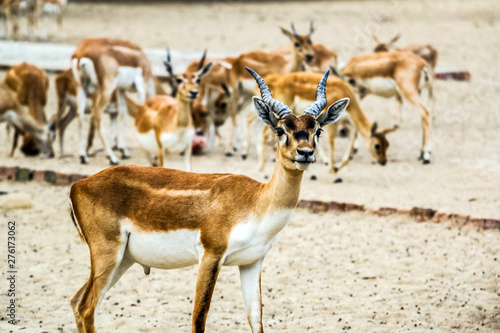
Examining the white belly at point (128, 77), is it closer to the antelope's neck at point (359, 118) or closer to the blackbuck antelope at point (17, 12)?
the antelope's neck at point (359, 118)

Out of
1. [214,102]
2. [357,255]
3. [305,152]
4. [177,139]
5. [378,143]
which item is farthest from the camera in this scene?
[214,102]

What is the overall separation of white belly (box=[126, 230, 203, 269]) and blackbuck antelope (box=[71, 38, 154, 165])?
623 cm

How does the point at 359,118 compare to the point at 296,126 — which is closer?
the point at 296,126

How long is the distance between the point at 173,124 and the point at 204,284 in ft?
16.2

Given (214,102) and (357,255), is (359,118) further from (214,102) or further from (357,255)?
(357,255)

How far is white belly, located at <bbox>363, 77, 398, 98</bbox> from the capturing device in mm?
11727

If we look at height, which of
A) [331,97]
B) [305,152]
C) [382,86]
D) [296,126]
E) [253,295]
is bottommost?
[253,295]

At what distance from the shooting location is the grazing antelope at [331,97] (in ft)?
32.4

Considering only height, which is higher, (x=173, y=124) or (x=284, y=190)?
(x=284, y=190)

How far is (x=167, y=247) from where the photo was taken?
15.0 feet

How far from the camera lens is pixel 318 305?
5.80 metres

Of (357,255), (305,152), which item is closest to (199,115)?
(357,255)

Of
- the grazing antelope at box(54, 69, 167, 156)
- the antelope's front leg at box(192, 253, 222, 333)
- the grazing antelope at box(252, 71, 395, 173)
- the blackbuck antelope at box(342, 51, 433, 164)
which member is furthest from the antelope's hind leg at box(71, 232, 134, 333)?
the blackbuck antelope at box(342, 51, 433, 164)

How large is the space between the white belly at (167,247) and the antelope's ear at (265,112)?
2.61 feet
